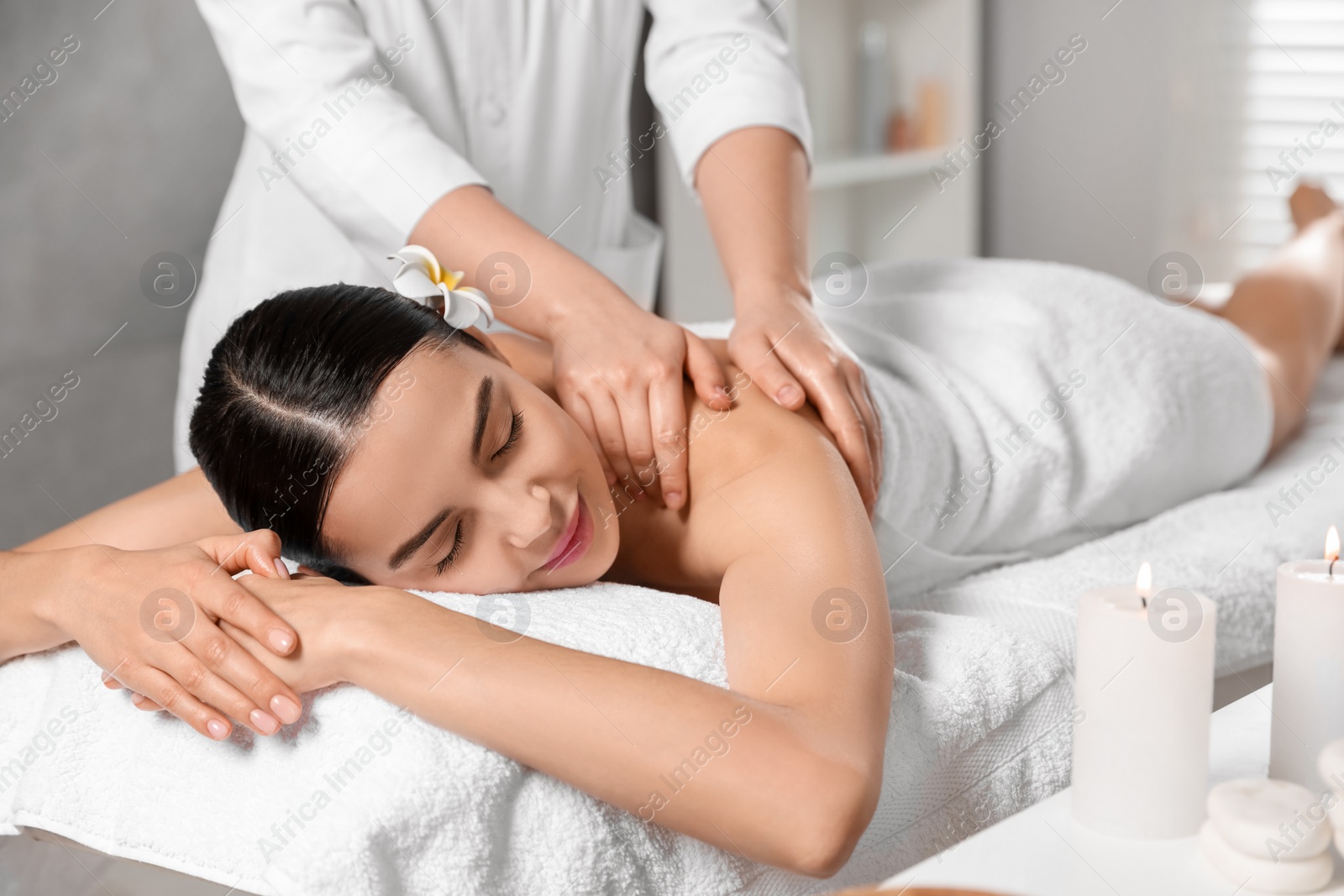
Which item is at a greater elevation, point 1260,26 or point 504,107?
point 504,107

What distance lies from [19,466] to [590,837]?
113cm

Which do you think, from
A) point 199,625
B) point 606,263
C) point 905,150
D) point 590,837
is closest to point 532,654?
point 590,837

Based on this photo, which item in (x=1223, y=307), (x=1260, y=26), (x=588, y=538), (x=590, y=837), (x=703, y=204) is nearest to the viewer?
(x=590, y=837)

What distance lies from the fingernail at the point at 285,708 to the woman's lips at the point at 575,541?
0.24 meters

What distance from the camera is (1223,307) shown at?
73.3 inches

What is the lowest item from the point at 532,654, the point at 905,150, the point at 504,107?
the point at 905,150

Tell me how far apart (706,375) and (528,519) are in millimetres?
262

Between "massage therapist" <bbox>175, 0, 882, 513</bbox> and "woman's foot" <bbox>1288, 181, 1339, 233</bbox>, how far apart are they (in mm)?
1124

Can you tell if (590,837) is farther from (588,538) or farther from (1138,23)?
(1138,23)

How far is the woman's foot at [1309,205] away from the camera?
6.82ft

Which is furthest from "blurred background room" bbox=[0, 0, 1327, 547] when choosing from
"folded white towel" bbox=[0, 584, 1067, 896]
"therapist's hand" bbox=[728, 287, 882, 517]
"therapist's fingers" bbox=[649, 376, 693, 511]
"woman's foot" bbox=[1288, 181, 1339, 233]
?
"woman's foot" bbox=[1288, 181, 1339, 233]

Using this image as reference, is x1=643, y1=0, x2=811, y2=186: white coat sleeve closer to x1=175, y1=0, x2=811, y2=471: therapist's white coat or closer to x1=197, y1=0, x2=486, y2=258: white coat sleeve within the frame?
x1=175, y1=0, x2=811, y2=471: therapist's white coat

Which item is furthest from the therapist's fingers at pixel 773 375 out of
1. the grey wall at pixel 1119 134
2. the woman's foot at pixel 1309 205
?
the grey wall at pixel 1119 134

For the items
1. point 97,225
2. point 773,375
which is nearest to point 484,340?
point 773,375
